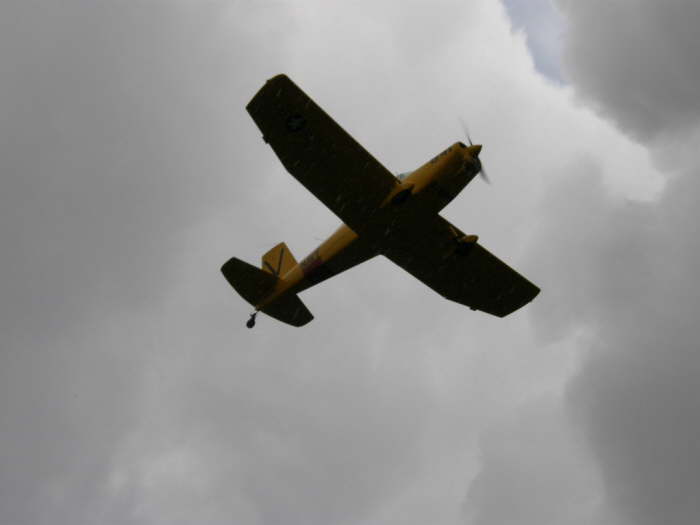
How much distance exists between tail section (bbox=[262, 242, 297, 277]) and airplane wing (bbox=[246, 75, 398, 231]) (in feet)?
18.5

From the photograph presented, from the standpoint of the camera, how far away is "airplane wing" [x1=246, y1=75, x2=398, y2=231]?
18.6m

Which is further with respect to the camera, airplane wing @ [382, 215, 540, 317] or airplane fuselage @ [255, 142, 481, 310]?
airplane wing @ [382, 215, 540, 317]

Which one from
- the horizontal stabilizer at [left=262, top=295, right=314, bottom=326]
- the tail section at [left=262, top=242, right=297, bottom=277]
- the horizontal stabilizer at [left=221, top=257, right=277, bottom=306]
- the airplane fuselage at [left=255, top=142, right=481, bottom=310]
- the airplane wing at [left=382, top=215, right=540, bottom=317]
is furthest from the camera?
the tail section at [left=262, top=242, right=297, bottom=277]

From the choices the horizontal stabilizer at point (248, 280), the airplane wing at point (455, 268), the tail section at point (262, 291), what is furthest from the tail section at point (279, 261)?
the airplane wing at point (455, 268)

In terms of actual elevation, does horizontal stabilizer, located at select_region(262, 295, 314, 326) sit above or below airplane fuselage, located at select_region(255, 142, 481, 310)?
below

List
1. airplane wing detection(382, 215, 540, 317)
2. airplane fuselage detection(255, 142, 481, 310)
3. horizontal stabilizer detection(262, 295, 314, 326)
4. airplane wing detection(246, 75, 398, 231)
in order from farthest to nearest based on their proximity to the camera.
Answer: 1. horizontal stabilizer detection(262, 295, 314, 326)
2. airplane wing detection(382, 215, 540, 317)
3. airplane fuselage detection(255, 142, 481, 310)
4. airplane wing detection(246, 75, 398, 231)

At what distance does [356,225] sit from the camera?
69.0 ft

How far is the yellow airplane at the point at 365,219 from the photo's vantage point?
1919 centimetres

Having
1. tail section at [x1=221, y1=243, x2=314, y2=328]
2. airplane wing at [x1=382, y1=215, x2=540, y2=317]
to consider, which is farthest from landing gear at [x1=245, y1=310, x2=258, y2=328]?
airplane wing at [x1=382, y1=215, x2=540, y2=317]

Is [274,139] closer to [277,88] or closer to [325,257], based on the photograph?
[277,88]

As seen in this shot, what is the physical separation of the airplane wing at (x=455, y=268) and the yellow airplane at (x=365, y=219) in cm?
3

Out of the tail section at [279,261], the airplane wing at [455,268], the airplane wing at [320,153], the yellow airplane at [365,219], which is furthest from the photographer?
the tail section at [279,261]

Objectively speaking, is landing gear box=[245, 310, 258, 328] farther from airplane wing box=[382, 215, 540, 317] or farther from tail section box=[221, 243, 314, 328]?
airplane wing box=[382, 215, 540, 317]

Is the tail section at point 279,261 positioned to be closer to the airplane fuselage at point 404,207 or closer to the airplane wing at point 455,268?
the airplane fuselage at point 404,207
